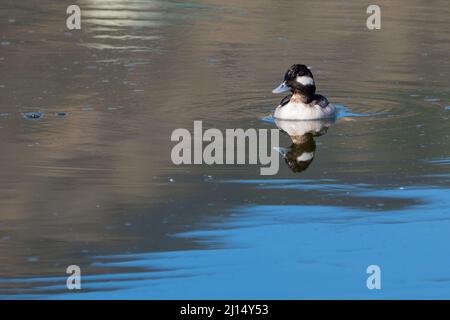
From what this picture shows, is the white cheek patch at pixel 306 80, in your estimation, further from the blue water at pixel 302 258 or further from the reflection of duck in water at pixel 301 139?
the blue water at pixel 302 258

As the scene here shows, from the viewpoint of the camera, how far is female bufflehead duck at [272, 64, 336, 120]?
14.8 meters

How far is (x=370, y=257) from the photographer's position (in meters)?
9.61

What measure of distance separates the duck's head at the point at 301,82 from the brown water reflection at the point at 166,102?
0.47 meters

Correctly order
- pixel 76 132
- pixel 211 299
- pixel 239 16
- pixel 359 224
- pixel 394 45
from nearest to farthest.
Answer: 1. pixel 211 299
2. pixel 359 224
3. pixel 76 132
4. pixel 394 45
5. pixel 239 16

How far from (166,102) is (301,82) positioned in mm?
1663

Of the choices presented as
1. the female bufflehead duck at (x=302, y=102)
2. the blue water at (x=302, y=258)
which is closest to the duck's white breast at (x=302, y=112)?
the female bufflehead duck at (x=302, y=102)

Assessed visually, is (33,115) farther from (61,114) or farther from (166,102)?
(166,102)

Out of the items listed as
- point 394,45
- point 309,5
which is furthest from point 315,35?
point 309,5

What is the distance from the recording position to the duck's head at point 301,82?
1501cm

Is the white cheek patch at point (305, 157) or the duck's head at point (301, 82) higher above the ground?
the duck's head at point (301, 82)

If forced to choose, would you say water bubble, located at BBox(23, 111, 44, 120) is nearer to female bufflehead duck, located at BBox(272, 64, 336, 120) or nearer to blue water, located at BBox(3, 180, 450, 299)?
female bufflehead duck, located at BBox(272, 64, 336, 120)

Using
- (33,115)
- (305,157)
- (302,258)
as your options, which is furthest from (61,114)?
(302,258)

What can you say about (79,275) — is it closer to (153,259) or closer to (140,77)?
(153,259)

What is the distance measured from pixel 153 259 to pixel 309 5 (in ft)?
54.4
